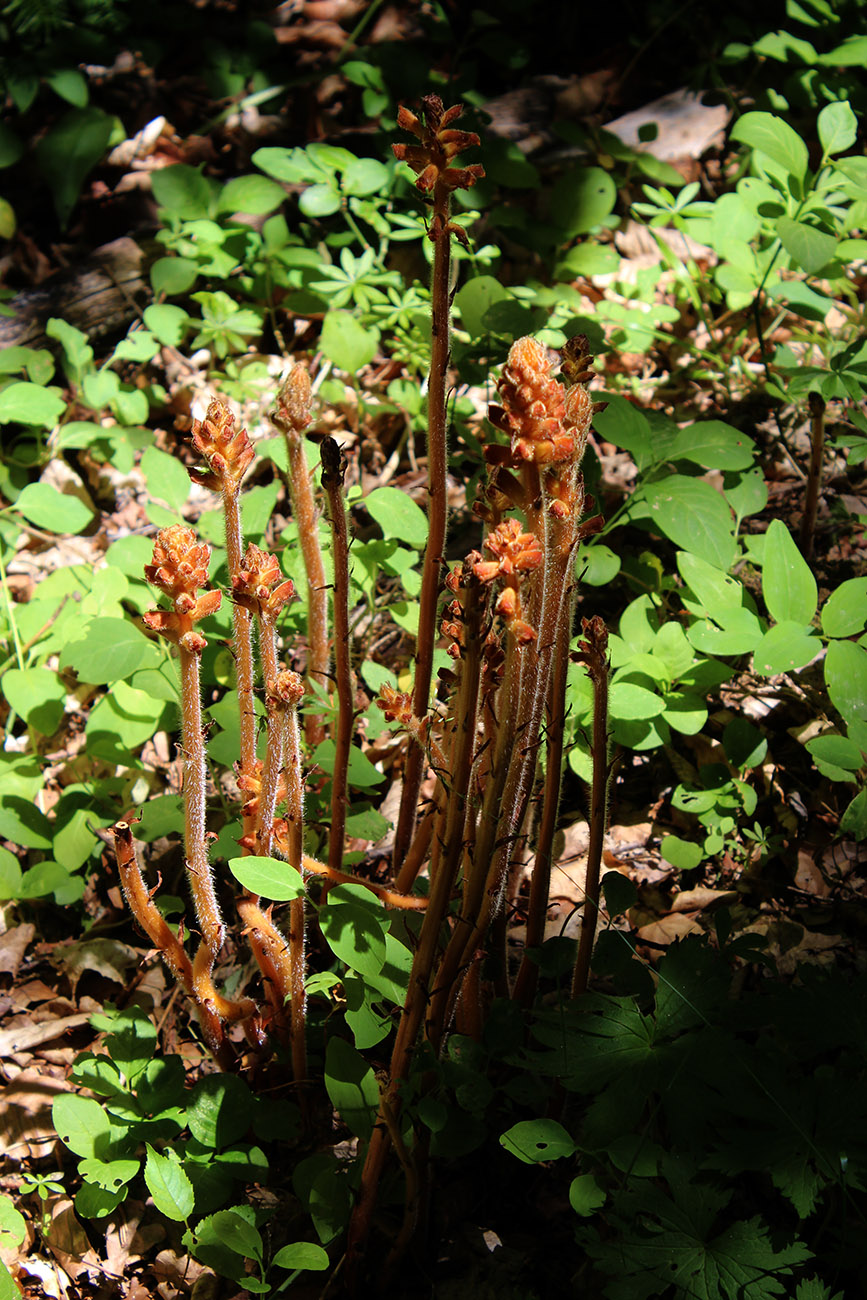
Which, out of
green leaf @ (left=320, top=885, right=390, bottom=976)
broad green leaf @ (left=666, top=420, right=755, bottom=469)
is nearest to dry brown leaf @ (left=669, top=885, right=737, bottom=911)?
green leaf @ (left=320, top=885, right=390, bottom=976)

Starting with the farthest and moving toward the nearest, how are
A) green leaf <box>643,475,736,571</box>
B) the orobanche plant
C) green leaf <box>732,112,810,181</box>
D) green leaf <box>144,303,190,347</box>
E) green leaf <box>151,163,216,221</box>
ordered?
green leaf <box>151,163,216,221</box> → green leaf <box>144,303,190,347</box> → green leaf <box>732,112,810,181</box> → green leaf <box>643,475,736,571</box> → the orobanche plant

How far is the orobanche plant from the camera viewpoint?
Result: 1190mm

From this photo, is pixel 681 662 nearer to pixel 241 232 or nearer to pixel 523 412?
pixel 523 412

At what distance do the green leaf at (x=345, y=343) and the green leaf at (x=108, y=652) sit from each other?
3.91 feet

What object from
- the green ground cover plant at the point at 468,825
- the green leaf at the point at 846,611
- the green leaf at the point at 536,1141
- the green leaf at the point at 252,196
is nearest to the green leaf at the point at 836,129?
the green ground cover plant at the point at 468,825

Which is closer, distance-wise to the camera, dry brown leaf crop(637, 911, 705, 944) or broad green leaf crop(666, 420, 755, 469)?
dry brown leaf crop(637, 911, 705, 944)

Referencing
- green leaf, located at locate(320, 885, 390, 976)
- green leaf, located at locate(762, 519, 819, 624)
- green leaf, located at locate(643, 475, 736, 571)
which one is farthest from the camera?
green leaf, located at locate(643, 475, 736, 571)

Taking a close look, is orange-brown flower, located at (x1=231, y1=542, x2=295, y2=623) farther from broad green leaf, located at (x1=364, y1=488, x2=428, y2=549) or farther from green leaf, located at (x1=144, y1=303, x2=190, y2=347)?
green leaf, located at (x1=144, y1=303, x2=190, y2=347)

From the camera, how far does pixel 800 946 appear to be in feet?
6.72

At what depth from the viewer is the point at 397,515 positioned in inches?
86.0

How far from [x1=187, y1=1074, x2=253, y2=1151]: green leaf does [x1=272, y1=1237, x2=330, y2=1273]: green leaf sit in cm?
26

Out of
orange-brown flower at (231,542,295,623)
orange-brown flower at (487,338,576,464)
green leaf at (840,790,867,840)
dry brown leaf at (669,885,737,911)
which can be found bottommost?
dry brown leaf at (669,885,737,911)

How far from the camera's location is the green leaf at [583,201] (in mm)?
3436

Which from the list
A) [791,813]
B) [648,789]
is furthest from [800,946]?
[648,789]
